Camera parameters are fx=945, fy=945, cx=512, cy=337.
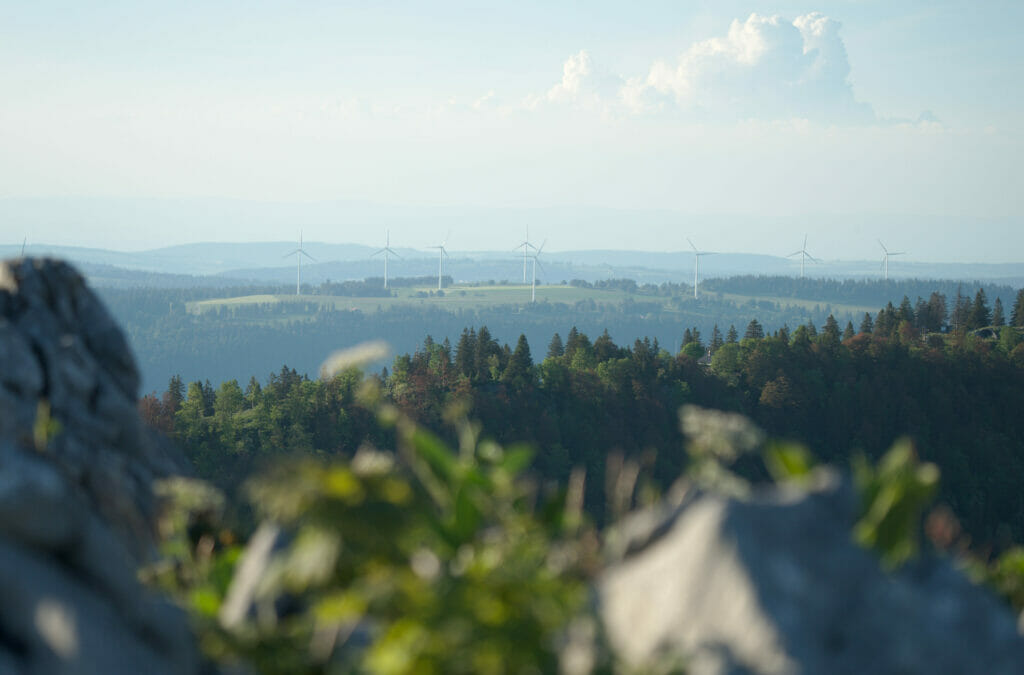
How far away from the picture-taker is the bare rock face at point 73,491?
3947 millimetres

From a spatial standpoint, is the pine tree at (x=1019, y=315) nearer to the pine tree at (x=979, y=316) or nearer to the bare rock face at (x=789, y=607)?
the pine tree at (x=979, y=316)

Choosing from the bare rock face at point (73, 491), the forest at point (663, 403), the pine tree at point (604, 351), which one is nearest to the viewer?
the bare rock face at point (73, 491)

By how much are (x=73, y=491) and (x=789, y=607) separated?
3.97 metres

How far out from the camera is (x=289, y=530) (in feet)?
17.0

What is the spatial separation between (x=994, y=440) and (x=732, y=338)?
40.5 meters

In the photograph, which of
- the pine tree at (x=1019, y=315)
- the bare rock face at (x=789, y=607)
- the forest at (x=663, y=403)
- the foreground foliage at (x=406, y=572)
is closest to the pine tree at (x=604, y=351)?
the forest at (x=663, y=403)

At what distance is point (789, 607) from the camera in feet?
12.5

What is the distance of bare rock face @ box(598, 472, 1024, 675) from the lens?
377 cm

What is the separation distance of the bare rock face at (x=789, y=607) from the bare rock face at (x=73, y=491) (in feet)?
6.79

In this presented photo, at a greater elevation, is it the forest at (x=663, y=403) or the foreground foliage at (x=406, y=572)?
the foreground foliage at (x=406, y=572)

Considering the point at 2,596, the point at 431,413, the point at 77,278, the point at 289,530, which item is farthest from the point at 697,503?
the point at 431,413

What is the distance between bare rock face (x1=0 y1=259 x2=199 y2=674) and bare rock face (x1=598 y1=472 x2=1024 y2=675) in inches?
81.4

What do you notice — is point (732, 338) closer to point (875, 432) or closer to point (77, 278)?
point (875, 432)

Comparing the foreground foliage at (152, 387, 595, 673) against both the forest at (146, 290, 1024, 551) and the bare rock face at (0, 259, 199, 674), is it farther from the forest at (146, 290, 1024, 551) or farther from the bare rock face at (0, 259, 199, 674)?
the forest at (146, 290, 1024, 551)
